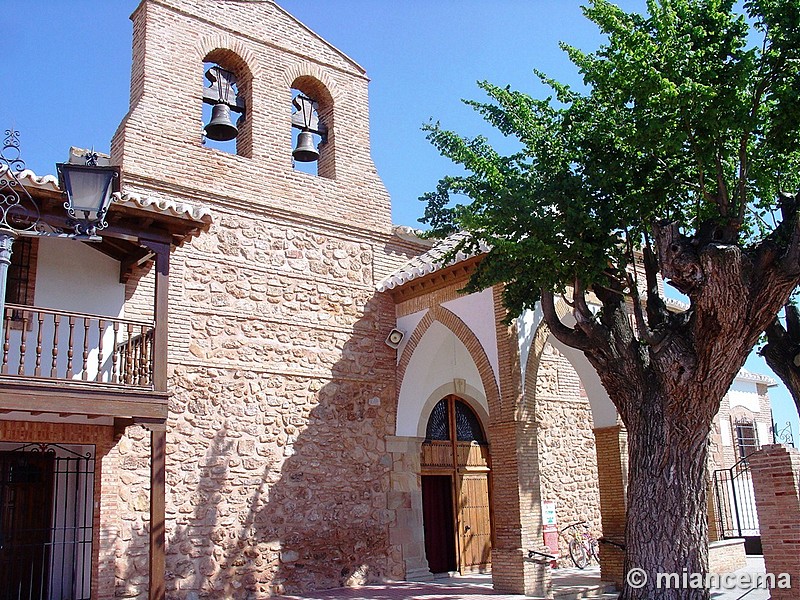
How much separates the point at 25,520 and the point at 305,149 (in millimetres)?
6390

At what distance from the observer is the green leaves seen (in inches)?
279

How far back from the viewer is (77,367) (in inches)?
349

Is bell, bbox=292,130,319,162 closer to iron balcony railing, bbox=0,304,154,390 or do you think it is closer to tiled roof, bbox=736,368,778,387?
iron balcony railing, bbox=0,304,154,390

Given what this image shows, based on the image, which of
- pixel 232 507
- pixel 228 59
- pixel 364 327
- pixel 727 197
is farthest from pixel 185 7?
pixel 727 197

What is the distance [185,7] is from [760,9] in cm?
780

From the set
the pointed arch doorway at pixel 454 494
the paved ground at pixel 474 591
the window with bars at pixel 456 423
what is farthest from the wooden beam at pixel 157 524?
the window with bars at pixel 456 423

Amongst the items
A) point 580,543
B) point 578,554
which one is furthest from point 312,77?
point 578,554

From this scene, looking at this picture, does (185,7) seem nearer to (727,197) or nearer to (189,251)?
(189,251)

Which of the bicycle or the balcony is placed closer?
the balcony

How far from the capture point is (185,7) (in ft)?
36.9

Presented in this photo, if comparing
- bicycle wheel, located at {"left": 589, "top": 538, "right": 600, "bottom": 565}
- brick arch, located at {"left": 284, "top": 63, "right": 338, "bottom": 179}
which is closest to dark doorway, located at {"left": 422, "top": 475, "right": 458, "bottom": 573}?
bicycle wheel, located at {"left": 589, "top": 538, "right": 600, "bottom": 565}

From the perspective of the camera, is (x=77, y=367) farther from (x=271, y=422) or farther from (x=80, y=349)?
(x=271, y=422)

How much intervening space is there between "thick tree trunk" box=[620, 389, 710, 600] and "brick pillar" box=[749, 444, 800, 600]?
955 millimetres

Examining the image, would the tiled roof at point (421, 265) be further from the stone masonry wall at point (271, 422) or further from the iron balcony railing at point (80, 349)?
the iron balcony railing at point (80, 349)
